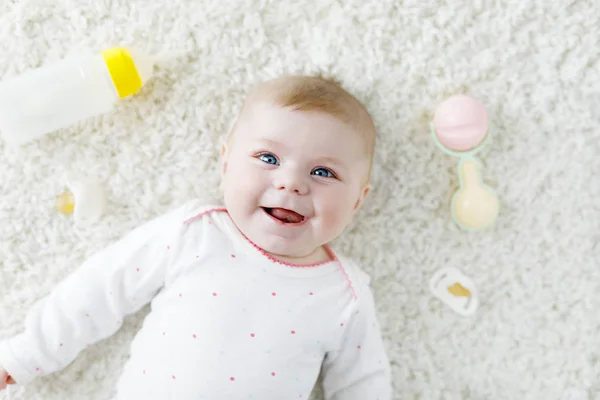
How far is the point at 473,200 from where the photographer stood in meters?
1.23

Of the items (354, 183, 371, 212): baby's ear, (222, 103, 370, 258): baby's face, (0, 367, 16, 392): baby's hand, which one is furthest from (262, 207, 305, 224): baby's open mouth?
(0, 367, 16, 392): baby's hand

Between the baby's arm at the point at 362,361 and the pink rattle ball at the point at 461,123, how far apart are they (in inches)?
12.4

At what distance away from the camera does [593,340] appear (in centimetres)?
128

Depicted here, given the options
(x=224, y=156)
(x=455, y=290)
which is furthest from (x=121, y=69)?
(x=455, y=290)

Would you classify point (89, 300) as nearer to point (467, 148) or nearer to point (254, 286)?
point (254, 286)

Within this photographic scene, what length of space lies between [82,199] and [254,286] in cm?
37

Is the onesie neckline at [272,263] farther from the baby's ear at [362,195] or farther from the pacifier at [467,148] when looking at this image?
the pacifier at [467,148]

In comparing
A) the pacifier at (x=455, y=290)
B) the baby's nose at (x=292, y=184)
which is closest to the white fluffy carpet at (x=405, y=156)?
the pacifier at (x=455, y=290)

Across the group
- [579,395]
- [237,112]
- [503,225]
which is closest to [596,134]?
[503,225]

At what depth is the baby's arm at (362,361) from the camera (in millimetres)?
1191

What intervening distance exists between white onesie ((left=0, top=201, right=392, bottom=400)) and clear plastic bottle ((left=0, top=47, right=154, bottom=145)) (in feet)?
0.81

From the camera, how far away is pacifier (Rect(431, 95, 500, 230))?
1.19 m

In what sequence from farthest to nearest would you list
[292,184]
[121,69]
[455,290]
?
[455,290], [121,69], [292,184]

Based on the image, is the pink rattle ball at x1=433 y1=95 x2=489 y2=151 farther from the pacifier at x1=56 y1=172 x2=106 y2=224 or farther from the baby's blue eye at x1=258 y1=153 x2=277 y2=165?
the pacifier at x1=56 y1=172 x2=106 y2=224
